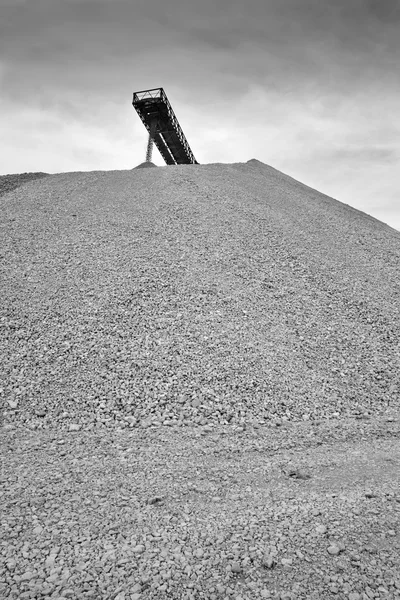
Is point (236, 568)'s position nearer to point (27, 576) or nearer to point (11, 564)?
point (27, 576)

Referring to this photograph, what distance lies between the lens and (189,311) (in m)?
8.80

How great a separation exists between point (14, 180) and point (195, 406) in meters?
17.3

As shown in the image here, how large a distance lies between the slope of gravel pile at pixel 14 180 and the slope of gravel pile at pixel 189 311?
7.98ft

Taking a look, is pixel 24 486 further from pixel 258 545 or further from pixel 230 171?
pixel 230 171

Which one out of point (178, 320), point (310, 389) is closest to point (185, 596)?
point (310, 389)

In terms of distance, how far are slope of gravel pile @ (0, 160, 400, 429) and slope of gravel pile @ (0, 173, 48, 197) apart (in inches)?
95.7

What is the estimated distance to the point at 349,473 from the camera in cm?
495

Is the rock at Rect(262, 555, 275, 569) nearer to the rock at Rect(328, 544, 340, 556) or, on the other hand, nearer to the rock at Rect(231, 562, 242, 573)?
the rock at Rect(231, 562, 242, 573)

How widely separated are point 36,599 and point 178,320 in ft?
19.1

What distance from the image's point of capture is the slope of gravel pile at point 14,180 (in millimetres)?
17859

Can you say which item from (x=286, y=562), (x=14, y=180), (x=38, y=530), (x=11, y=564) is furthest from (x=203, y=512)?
(x=14, y=180)

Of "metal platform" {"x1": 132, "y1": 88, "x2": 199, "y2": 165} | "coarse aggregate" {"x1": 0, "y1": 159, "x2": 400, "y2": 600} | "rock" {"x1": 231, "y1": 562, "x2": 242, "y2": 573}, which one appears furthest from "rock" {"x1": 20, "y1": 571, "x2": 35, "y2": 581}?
"metal platform" {"x1": 132, "y1": 88, "x2": 199, "y2": 165}

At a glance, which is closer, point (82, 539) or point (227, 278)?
point (82, 539)

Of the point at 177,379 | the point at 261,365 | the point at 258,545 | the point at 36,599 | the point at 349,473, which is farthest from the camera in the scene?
the point at 261,365
